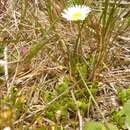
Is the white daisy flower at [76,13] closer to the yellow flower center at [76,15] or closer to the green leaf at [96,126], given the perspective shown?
the yellow flower center at [76,15]

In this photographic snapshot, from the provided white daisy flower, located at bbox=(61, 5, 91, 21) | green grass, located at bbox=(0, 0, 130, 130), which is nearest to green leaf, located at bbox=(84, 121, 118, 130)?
green grass, located at bbox=(0, 0, 130, 130)

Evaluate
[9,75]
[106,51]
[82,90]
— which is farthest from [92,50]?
[9,75]

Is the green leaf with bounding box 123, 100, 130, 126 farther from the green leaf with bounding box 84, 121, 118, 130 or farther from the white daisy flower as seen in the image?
the white daisy flower

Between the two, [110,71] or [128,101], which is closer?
[128,101]

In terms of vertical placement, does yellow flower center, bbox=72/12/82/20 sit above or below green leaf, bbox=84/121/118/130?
above

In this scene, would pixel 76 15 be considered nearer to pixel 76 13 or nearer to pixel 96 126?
pixel 76 13

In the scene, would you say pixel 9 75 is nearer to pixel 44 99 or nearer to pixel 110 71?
pixel 44 99
